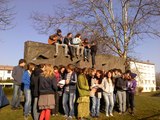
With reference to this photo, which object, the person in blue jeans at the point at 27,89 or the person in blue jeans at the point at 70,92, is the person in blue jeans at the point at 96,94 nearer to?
the person in blue jeans at the point at 70,92

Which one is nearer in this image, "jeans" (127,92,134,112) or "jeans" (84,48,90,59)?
"jeans" (127,92,134,112)

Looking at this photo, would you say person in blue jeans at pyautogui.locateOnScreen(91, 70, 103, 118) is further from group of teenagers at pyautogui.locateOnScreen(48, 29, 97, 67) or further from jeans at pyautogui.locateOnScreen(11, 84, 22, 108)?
jeans at pyautogui.locateOnScreen(11, 84, 22, 108)

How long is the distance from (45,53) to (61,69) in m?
2.04

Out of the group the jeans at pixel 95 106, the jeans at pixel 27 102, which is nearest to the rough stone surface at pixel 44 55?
the jeans at pixel 27 102

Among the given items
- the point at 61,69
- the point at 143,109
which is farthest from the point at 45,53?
the point at 143,109

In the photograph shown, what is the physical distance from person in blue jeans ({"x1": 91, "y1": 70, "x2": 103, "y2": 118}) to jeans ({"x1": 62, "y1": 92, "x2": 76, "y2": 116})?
93 cm

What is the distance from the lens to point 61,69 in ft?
30.6

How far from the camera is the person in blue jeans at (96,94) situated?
30.2ft


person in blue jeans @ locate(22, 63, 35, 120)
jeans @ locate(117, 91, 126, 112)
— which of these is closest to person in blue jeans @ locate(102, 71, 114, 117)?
jeans @ locate(117, 91, 126, 112)

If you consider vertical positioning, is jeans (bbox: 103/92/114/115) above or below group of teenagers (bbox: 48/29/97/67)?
below

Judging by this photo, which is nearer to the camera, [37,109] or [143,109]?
[37,109]

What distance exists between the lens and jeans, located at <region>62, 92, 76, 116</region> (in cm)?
870

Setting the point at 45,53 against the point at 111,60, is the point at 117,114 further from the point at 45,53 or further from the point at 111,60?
the point at 111,60

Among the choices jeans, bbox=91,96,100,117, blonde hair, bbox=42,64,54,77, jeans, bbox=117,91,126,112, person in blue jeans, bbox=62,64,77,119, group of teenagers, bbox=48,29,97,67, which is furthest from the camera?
group of teenagers, bbox=48,29,97,67
